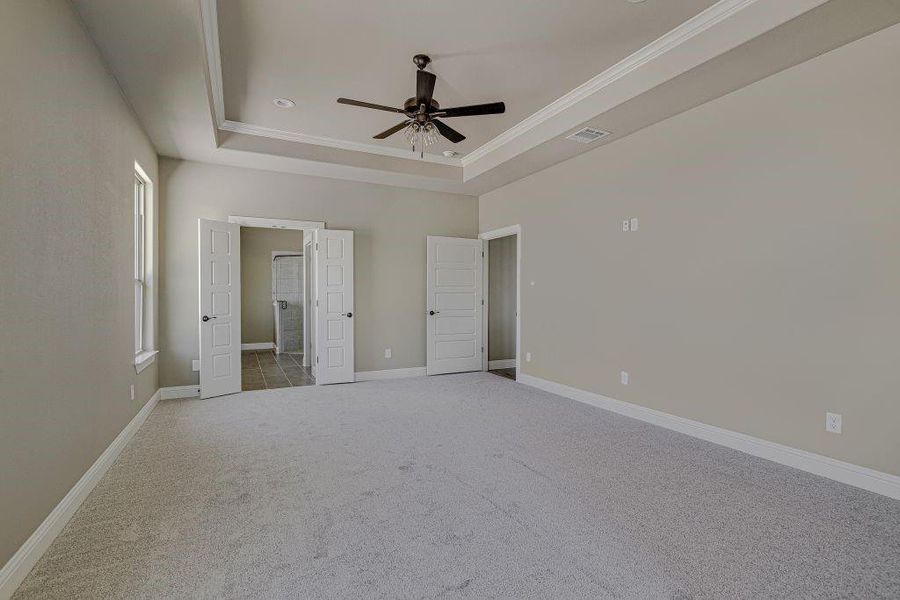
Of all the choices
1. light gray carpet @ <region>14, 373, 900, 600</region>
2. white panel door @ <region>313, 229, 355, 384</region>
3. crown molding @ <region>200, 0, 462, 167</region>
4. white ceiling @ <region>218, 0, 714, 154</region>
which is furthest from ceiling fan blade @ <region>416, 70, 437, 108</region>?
white panel door @ <region>313, 229, 355, 384</region>

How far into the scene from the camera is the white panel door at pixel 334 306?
5.73 meters

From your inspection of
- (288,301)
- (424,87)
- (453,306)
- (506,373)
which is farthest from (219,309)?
(288,301)

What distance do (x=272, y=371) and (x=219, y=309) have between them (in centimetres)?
200

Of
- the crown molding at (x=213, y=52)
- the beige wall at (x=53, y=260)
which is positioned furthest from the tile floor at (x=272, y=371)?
the crown molding at (x=213, y=52)

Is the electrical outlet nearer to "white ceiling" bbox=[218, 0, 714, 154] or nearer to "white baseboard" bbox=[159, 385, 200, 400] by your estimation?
"white ceiling" bbox=[218, 0, 714, 154]

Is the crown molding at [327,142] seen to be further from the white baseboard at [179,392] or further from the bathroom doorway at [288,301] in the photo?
the bathroom doorway at [288,301]

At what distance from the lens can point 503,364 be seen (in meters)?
7.31

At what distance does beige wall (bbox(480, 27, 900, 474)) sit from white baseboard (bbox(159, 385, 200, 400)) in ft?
14.9

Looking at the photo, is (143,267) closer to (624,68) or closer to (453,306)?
(453,306)

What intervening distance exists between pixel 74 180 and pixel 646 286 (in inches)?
172

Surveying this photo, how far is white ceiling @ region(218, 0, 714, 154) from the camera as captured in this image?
9.37 feet

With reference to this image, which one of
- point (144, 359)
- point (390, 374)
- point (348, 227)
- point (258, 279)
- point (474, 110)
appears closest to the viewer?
point (474, 110)

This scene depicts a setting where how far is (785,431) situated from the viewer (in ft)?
10.2

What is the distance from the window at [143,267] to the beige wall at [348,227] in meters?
0.35
